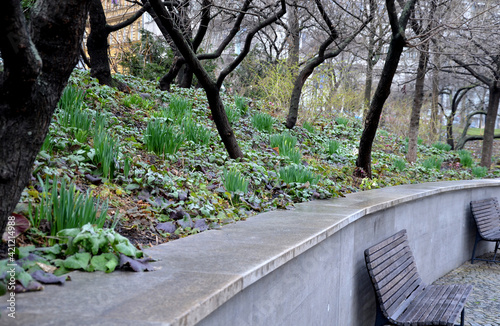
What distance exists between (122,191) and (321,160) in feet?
15.8

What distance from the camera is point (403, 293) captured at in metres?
3.92

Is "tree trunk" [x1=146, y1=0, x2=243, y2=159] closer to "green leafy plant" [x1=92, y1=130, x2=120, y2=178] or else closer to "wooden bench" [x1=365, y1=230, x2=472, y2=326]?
"green leafy plant" [x1=92, y1=130, x2=120, y2=178]

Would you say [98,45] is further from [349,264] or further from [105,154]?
[349,264]

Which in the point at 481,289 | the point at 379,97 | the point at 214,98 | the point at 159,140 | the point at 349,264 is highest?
the point at 379,97

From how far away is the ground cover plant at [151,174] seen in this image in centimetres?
226

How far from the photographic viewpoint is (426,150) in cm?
1308

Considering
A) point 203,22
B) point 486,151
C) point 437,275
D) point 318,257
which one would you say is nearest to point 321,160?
point 437,275

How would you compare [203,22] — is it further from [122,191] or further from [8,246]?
[8,246]

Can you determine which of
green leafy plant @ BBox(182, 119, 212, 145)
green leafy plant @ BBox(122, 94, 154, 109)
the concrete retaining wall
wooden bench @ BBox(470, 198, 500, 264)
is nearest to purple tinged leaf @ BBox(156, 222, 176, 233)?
the concrete retaining wall

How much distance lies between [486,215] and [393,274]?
4740mm

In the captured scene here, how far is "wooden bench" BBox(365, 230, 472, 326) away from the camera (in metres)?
3.41

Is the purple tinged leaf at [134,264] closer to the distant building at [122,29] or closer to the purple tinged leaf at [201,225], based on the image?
the purple tinged leaf at [201,225]

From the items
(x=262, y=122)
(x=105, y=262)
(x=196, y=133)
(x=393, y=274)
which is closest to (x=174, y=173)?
(x=196, y=133)

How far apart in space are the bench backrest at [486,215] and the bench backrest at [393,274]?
11.1ft
